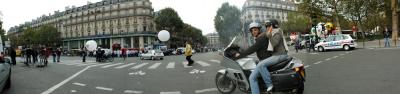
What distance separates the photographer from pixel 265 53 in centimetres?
561

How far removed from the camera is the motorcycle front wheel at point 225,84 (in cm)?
659

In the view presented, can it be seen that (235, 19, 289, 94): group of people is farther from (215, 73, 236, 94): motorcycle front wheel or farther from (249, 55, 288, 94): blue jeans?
(215, 73, 236, 94): motorcycle front wheel

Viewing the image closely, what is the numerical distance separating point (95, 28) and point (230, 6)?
58.9 m

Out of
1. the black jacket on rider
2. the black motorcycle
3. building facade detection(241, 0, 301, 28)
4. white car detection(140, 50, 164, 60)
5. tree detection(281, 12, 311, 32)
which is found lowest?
white car detection(140, 50, 164, 60)

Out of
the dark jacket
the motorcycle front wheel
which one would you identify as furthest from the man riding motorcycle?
the motorcycle front wheel

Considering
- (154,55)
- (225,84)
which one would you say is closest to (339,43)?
(154,55)

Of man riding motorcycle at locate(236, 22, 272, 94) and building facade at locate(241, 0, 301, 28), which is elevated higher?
building facade at locate(241, 0, 301, 28)

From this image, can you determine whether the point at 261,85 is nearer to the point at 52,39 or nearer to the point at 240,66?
the point at 240,66

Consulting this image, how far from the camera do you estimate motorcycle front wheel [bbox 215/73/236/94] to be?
659 cm

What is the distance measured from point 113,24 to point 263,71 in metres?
81.5

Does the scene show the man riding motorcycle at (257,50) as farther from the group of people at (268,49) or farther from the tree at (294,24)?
the tree at (294,24)

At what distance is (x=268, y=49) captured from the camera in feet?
17.9

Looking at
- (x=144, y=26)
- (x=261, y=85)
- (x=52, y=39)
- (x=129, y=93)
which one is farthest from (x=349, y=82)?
(x=52, y=39)

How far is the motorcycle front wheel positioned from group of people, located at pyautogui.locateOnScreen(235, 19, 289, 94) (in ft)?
3.34
